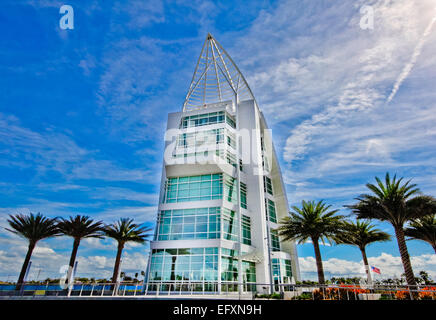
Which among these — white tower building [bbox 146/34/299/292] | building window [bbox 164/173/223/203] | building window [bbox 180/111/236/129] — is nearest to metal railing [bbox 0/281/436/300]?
white tower building [bbox 146/34/299/292]

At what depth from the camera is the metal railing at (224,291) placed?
54.5ft

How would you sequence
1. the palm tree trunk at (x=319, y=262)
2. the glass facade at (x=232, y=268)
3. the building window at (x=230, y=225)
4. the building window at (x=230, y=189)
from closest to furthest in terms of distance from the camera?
the palm tree trunk at (x=319, y=262), the glass facade at (x=232, y=268), the building window at (x=230, y=225), the building window at (x=230, y=189)

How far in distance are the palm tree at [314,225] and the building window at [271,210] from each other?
1000 cm

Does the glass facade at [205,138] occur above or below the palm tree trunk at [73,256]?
above

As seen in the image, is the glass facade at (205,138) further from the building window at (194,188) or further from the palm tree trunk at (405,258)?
the palm tree trunk at (405,258)

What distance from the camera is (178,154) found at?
37.4 m

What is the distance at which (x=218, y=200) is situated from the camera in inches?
1215

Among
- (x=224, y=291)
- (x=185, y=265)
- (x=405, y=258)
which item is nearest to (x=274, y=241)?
(x=224, y=291)

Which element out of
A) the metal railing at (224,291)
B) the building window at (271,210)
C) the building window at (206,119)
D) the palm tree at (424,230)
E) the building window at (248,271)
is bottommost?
the metal railing at (224,291)

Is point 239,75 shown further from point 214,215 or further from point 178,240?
point 178,240

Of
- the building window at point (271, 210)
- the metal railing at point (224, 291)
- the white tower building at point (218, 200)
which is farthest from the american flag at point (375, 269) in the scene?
the building window at point (271, 210)

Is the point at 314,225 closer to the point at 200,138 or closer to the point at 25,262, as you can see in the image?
the point at 200,138

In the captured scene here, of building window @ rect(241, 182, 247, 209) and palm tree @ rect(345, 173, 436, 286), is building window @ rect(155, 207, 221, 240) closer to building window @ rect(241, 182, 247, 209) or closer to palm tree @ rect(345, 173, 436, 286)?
building window @ rect(241, 182, 247, 209)
